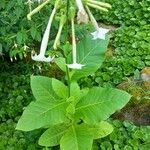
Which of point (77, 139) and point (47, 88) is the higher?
point (47, 88)

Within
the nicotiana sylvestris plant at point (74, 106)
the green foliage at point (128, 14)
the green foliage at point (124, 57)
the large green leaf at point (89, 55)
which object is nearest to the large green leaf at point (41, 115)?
the nicotiana sylvestris plant at point (74, 106)

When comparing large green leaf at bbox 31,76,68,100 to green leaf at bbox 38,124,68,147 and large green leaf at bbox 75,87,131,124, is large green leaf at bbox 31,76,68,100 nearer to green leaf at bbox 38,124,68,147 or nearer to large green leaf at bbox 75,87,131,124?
large green leaf at bbox 75,87,131,124

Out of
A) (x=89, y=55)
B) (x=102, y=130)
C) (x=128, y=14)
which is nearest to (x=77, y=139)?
(x=102, y=130)

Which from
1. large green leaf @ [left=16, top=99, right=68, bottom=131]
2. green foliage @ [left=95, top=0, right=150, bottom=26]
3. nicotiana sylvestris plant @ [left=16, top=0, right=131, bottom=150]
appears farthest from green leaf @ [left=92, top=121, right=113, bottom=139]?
green foliage @ [left=95, top=0, right=150, bottom=26]

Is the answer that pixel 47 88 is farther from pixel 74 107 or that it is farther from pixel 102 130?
pixel 102 130

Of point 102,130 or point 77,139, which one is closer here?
point 77,139

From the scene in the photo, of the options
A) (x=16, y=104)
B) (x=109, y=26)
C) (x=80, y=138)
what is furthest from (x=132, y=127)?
(x=109, y=26)
